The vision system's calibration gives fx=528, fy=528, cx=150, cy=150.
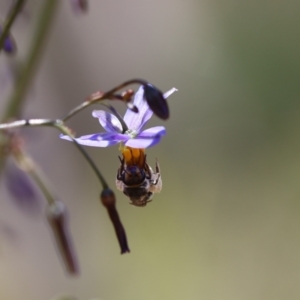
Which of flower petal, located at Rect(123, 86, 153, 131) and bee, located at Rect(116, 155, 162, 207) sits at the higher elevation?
flower petal, located at Rect(123, 86, 153, 131)

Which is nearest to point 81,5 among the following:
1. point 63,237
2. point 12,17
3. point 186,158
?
point 12,17

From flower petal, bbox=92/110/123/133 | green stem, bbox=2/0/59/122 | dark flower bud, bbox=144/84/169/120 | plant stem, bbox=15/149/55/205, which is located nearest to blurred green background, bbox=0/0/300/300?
green stem, bbox=2/0/59/122

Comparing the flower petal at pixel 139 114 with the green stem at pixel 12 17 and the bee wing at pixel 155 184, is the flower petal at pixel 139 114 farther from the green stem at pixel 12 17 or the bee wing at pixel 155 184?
the green stem at pixel 12 17

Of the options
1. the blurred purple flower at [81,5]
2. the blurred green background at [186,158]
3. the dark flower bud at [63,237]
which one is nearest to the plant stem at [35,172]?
the dark flower bud at [63,237]

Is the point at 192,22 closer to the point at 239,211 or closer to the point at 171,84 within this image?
the point at 171,84

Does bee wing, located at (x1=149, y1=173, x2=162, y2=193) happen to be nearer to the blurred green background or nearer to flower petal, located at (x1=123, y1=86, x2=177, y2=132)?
flower petal, located at (x1=123, y1=86, x2=177, y2=132)

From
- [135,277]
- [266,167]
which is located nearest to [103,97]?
[135,277]
